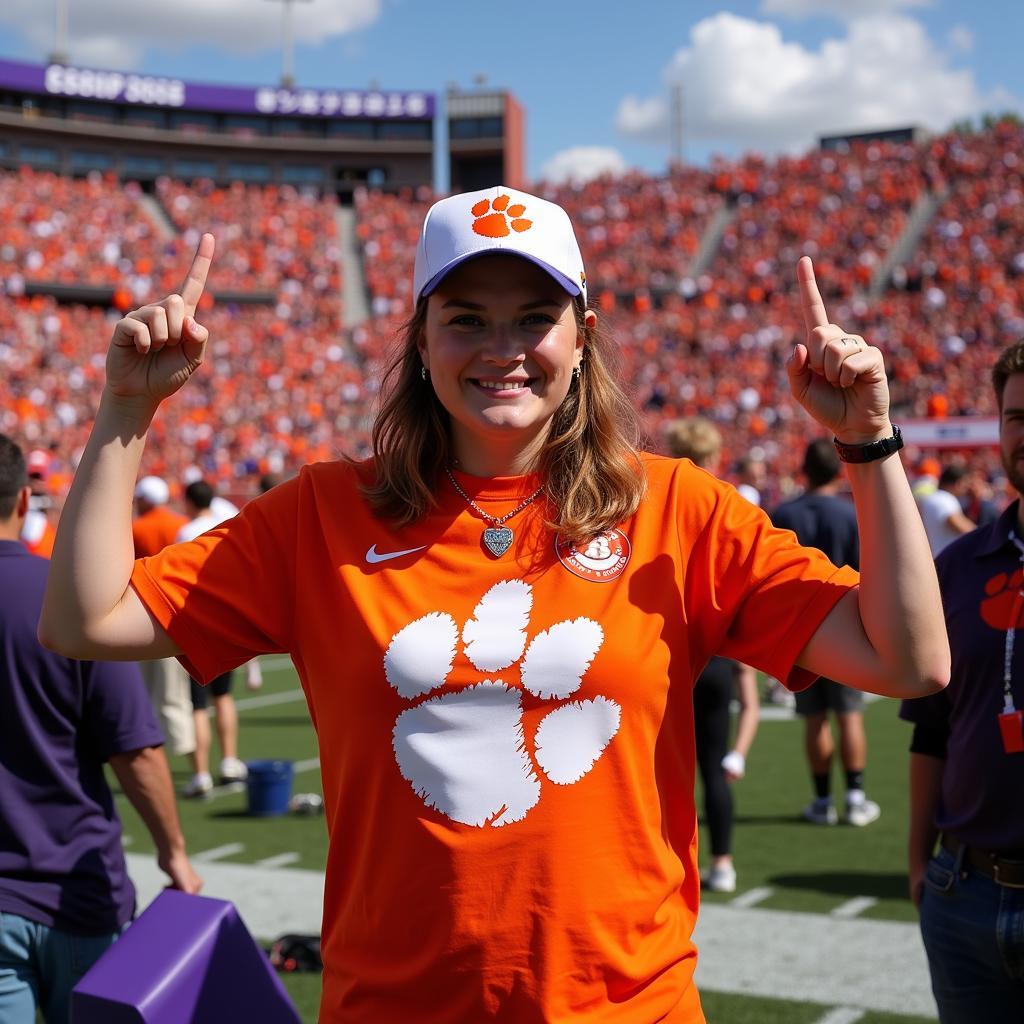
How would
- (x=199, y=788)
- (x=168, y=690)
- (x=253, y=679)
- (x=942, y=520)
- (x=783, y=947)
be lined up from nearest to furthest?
1. (x=783, y=947)
2. (x=168, y=690)
3. (x=199, y=788)
4. (x=942, y=520)
5. (x=253, y=679)

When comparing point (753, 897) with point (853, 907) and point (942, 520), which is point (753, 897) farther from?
point (942, 520)

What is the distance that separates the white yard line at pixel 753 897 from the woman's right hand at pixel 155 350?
467 cm

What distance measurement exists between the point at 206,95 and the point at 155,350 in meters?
53.7

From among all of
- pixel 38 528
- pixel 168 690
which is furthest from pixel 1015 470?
pixel 168 690

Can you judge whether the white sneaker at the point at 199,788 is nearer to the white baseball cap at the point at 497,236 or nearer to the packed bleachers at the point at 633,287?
the white baseball cap at the point at 497,236

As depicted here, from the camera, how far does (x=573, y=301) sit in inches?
84.4

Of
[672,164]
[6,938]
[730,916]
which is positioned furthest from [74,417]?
[6,938]

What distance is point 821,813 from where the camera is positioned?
7629 millimetres

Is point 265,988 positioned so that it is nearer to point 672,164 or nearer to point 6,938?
point 6,938

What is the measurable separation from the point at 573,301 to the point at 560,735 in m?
0.72

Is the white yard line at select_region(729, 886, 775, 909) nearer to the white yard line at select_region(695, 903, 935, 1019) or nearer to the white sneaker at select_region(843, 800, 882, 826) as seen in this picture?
the white yard line at select_region(695, 903, 935, 1019)

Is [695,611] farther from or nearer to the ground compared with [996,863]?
farther from the ground

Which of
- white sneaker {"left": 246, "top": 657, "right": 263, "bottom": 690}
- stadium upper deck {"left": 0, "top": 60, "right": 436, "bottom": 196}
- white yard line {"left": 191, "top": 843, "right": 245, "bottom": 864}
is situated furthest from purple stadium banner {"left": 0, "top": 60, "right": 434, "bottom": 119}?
white yard line {"left": 191, "top": 843, "right": 245, "bottom": 864}

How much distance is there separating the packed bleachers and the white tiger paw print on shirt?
2024cm
